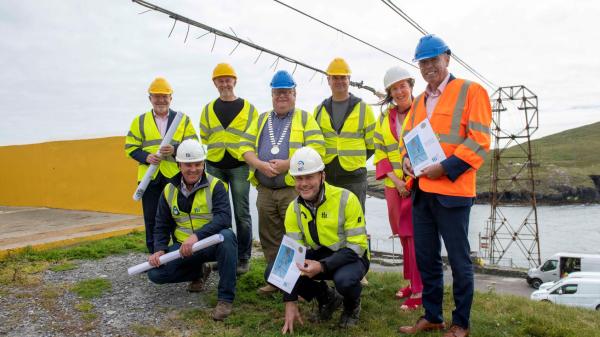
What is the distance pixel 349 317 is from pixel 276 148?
1740 millimetres

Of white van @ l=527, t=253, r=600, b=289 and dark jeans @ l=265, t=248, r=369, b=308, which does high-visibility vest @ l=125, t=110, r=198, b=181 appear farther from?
white van @ l=527, t=253, r=600, b=289

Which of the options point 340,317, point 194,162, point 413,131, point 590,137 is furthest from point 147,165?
point 590,137

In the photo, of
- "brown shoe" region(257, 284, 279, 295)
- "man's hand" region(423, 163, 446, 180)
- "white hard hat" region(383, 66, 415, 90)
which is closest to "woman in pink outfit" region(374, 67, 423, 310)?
"white hard hat" region(383, 66, 415, 90)

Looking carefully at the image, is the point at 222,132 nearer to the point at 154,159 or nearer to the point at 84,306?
the point at 154,159

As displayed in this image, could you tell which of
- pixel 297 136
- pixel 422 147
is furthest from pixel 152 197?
pixel 422 147

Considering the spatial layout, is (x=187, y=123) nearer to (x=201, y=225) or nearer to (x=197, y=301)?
(x=201, y=225)

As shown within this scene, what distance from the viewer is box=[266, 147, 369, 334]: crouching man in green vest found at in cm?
364

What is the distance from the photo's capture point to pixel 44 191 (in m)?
10.5

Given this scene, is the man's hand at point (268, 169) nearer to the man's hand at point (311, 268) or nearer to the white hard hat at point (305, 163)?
the white hard hat at point (305, 163)

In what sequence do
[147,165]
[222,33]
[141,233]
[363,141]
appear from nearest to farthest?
[363,141]
[147,165]
[222,33]
[141,233]

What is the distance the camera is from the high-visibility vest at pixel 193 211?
4.37m

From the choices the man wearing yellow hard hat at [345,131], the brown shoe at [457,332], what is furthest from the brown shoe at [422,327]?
the man wearing yellow hard hat at [345,131]

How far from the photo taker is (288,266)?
12.2 ft

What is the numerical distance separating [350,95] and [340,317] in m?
2.32
